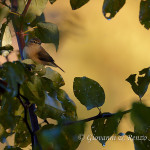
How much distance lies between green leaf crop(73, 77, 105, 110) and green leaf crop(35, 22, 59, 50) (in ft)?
0.38

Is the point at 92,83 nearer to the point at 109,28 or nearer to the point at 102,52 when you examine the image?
the point at 102,52

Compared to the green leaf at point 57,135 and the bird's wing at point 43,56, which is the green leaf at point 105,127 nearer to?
the green leaf at point 57,135

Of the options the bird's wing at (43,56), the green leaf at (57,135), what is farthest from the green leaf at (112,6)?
the bird's wing at (43,56)

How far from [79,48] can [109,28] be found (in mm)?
241

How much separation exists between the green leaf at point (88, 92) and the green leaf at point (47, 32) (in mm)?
117

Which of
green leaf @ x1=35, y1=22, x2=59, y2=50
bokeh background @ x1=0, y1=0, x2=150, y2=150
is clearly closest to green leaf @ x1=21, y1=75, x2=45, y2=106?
green leaf @ x1=35, y1=22, x2=59, y2=50

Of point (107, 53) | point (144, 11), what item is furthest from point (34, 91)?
point (107, 53)

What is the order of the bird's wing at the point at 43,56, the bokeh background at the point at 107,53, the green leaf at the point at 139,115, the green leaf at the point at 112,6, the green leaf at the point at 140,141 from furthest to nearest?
the bokeh background at the point at 107,53
the bird's wing at the point at 43,56
the green leaf at the point at 112,6
the green leaf at the point at 140,141
the green leaf at the point at 139,115

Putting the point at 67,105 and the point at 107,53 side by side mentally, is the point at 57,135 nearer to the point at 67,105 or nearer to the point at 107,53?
the point at 67,105

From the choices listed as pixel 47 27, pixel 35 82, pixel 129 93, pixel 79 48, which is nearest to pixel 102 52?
pixel 79 48

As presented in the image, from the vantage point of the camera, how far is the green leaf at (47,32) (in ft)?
2.11

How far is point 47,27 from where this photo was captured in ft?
2.12

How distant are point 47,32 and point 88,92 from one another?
16 cm

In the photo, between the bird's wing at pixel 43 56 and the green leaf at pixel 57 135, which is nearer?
the green leaf at pixel 57 135
